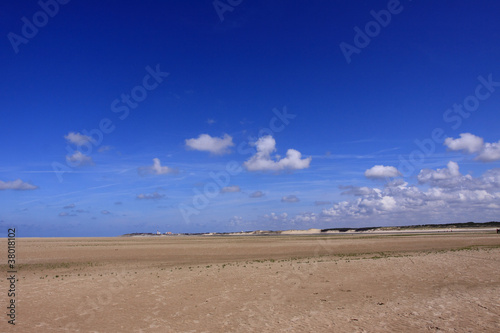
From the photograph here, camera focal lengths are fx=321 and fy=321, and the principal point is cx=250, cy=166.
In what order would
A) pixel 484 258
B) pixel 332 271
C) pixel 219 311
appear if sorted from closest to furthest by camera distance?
1. pixel 219 311
2. pixel 332 271
3. pixel 484 258

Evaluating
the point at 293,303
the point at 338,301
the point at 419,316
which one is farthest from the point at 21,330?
the point at 419,316

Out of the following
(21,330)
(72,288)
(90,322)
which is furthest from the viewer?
(72,288)

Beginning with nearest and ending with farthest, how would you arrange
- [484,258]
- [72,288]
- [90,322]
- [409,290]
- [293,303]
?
1. [90,322]
2. [293,303]
3. [409,290]
4. [72,288]
5. [484,258]

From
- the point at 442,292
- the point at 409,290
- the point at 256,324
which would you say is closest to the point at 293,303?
the point at 256,324

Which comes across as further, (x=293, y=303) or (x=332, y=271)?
(x=332, y=271)

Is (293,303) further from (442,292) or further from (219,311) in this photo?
(442,292)

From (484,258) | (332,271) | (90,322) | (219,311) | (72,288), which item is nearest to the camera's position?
(90,322)

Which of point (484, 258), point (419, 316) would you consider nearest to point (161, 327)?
point (419, 316)

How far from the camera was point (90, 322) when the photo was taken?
13938 mm

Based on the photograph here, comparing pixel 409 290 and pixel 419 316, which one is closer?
pixel 419 316

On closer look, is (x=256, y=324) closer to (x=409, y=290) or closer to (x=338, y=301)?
(x=338, y=301)

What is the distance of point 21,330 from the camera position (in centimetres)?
1284

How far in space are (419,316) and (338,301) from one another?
154 inches

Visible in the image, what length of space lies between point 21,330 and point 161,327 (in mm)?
5498
